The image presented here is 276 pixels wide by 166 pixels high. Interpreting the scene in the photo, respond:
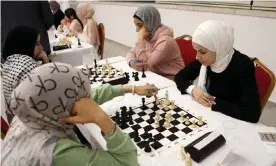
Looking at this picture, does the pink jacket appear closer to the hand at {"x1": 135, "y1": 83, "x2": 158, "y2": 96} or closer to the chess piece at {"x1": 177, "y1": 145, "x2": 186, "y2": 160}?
the hand at {"x1": 135, "y1": 83, "x2": 158, "y2": 96}

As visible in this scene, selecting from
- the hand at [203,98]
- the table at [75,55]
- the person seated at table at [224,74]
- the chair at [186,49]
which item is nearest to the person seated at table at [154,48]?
the chair at [186,49]

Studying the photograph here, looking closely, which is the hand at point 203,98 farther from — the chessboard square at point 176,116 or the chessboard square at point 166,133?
the chessboard square at point 166,133

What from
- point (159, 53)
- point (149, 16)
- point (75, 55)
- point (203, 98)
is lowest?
point (75, 55)

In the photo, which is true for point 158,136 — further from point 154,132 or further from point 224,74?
point 224,74

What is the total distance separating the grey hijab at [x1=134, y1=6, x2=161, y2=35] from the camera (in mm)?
2117

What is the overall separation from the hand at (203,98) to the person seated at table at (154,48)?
705 mm

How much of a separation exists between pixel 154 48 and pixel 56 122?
4.86 ft

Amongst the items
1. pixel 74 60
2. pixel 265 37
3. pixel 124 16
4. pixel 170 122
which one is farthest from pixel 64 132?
pixel 124 16

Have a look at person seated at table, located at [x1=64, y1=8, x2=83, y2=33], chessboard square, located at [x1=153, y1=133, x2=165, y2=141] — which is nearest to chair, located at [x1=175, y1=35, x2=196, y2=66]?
chessboard square, located at [x1=153, y1=133, x2=165, y2=141]

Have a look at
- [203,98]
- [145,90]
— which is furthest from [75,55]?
[203,98]

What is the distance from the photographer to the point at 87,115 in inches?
33.7

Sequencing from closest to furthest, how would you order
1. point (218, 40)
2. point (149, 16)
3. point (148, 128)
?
1. point (148, 128)
2. point (218, 40)
3. point (149, 16)

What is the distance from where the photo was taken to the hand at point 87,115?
832 millimetres

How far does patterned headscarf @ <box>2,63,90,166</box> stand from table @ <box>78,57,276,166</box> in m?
0.34
